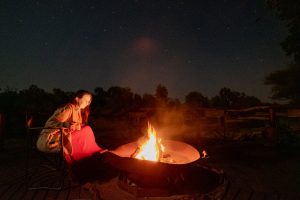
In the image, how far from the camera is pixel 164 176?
3.50 m

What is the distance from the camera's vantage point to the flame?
4.03m

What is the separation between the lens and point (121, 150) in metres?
4.14

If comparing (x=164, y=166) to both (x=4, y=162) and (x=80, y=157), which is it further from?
(x=4, y=162)

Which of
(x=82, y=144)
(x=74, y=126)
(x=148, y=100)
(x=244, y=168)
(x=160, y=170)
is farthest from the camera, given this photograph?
(x=148, y=100)

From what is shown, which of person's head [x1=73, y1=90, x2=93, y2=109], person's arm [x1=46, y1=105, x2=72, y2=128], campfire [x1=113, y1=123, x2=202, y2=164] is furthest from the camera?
person's head [x1=73, y1=90, x2=93, y2=109]

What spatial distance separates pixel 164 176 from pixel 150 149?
2.35 feet

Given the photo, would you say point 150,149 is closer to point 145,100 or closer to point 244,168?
point 244,168

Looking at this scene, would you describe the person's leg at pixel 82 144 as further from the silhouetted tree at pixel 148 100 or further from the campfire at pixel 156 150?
the silhouetted tree at pixel 148 100

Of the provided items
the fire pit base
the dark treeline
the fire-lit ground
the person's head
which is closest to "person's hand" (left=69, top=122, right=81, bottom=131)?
the person's head

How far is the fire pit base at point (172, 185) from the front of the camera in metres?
3.51

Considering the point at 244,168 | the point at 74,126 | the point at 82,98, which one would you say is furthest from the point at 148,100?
the point at 74,126

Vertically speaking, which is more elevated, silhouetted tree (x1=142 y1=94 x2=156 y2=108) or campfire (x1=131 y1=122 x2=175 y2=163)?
silhouetted tree (x1=142 y1=94 x2=156 y2=108)

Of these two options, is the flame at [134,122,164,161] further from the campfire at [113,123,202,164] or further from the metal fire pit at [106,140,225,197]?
the metal fire pit at [106,140,225,197]

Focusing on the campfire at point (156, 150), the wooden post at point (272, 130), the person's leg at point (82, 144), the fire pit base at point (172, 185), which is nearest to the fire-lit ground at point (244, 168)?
the fire pit base at point (172, 185)
